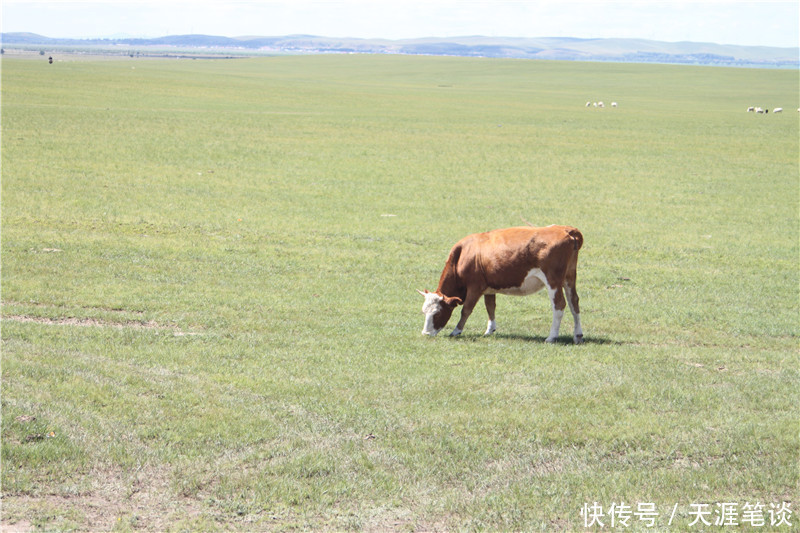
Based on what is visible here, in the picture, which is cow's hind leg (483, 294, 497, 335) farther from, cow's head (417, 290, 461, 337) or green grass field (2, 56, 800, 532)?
cow's head (417, 290, 461, 337)

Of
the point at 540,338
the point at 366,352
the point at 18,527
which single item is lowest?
the point at 540,338

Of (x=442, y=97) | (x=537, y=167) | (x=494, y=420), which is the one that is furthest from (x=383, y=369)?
(x=442, y=97)

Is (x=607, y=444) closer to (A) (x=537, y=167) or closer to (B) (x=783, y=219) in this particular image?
(B) (x=783, y=219)

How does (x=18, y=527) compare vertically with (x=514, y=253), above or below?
below

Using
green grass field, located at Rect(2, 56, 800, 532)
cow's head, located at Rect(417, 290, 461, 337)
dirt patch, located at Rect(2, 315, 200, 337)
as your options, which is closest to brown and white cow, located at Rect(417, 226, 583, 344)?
cow's head, located at Rect(417, 290, 461, 337)

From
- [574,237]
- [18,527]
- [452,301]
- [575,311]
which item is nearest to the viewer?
[18,527]

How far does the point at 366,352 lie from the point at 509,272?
288 centimetres

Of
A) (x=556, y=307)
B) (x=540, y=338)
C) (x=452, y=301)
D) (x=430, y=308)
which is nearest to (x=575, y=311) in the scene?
(x=556, y=307)

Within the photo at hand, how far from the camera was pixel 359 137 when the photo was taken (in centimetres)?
5003

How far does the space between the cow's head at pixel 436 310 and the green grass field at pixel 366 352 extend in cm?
34

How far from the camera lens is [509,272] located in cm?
1473

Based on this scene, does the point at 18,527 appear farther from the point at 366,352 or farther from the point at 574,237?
the point at 574,237

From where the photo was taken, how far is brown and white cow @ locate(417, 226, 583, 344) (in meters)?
14.4

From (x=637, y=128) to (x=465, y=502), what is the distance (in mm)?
56164
